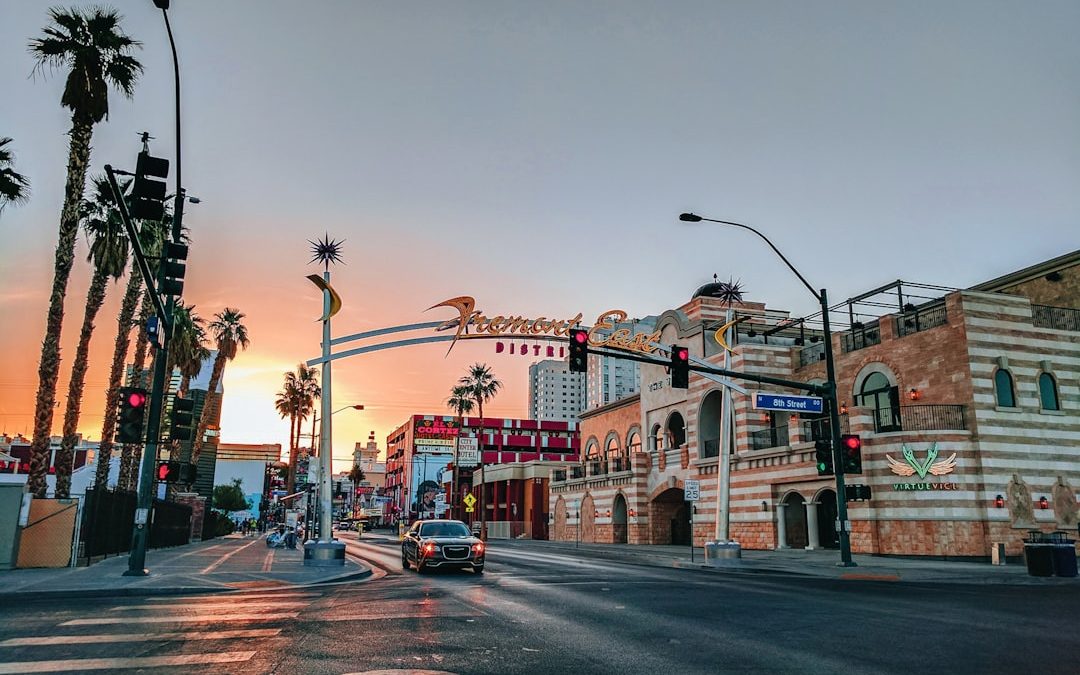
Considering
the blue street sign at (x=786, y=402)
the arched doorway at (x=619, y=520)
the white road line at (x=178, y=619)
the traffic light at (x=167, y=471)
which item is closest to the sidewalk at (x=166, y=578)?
Answer: the traffic light at (x=167, y=471)

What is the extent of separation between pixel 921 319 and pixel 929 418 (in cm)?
514

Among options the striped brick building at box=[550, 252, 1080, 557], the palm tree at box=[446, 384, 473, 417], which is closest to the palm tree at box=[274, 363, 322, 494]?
the palm tree at box=[446, 384, 473, 417]

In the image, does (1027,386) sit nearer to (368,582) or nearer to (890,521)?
(890,521)

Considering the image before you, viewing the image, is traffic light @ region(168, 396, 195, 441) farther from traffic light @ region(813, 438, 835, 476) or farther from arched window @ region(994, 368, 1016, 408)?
arched window @ region(994, 368, 1016, 408)

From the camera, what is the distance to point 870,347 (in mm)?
35375

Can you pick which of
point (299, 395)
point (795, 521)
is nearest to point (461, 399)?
point (299, 395)

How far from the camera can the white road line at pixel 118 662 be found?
7850 millimetres

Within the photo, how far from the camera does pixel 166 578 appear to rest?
60.6ft

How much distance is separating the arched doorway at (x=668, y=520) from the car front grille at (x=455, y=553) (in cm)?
2904

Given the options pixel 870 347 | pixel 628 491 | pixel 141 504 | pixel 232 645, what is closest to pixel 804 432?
pixel 870 347

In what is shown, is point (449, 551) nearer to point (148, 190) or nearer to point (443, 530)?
point (443, 530)

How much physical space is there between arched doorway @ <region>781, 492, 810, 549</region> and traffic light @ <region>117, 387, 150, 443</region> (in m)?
29.5

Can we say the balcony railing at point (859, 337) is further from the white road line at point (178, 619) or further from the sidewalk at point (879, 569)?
the white road line at point (178, 619)

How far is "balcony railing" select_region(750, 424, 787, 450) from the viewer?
132 feet
